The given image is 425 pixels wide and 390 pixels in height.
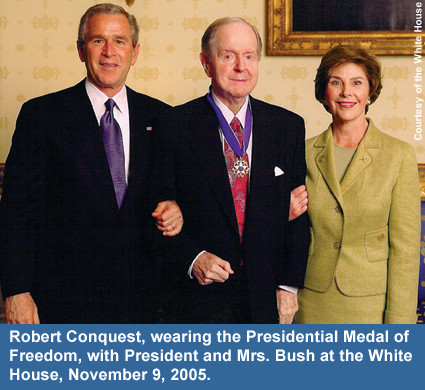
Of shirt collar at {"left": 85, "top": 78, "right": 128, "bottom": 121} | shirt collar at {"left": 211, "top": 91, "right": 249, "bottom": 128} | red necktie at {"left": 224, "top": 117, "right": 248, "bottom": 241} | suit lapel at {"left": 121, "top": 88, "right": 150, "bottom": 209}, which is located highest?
shirt collar at {"left": 85, "top": 78, "right": 128, "bottom": 121}

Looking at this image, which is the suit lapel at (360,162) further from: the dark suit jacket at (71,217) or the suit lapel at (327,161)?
the dark suit jacket at (71,217)

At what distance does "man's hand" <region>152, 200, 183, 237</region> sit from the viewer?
2.12 metres

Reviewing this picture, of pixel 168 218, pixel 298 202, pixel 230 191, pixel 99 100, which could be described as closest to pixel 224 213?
pixel 230 191

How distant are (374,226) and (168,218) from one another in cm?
83

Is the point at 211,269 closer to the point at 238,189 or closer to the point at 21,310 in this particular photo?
the point at 238,189

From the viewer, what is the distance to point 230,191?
2170mm

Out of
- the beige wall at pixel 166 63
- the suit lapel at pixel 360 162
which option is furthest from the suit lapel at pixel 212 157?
the beige wall at pixel 166 63

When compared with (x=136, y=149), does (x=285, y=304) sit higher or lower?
lower

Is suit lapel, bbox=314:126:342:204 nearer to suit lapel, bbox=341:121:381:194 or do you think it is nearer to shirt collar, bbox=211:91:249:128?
suit lapel, bbox=341:121:381:194

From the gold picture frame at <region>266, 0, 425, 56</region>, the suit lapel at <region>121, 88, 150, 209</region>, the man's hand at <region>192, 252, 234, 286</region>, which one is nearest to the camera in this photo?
the man's hand at <region>192, 252, 234, 286</region>

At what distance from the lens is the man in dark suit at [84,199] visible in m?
2.28

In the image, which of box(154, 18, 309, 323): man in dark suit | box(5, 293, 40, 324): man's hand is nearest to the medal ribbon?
box(154, 18, 309, 323): man in dark suit

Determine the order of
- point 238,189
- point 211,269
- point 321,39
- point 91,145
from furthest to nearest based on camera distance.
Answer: point 321,39 < point 91,145 < point 238,189 < point 211,269
